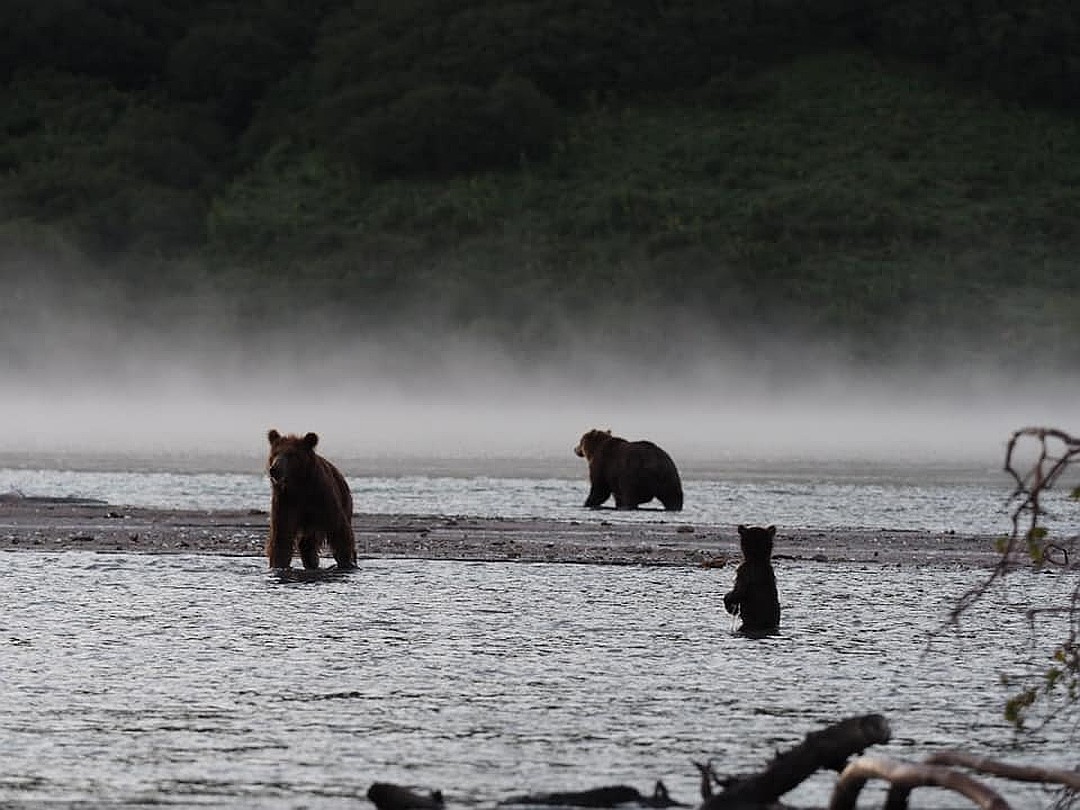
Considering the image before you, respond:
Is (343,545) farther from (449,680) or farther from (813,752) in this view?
(813,752)

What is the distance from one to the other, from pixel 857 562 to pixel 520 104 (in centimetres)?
7308

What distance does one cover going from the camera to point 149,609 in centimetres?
1438

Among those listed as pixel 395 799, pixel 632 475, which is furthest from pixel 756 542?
pixel 632 475

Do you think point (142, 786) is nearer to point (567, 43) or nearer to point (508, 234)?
point (508, 234)

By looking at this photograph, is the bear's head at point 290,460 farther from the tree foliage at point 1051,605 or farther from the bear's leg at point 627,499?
the bear's leg at point 627,499

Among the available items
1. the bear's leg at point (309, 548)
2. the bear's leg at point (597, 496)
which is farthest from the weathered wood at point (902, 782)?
the bear's leg at point (597, 496)

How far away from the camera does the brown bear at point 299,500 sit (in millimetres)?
16625

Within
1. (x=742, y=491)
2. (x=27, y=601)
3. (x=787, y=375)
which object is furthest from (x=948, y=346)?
(x=27, y=601)

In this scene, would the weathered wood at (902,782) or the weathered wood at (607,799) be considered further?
the weathered wood at (607,799)

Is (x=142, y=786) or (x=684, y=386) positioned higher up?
(x=684, y=386)

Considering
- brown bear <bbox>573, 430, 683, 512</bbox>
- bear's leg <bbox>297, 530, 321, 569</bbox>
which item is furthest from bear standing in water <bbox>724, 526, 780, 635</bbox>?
brown bear <bbox>573, 430, 683, 512</bbox>

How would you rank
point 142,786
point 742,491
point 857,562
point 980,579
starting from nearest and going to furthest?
point 142,786 < point 980,579 < point 857,562 < point 742,491

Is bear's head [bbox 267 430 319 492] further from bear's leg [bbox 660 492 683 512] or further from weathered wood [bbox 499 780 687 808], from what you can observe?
bear's leg [bbox 660 492 683 512]

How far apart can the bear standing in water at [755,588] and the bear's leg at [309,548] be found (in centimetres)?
456
